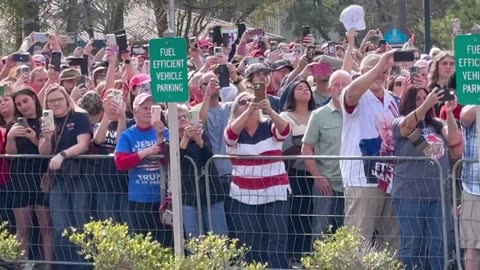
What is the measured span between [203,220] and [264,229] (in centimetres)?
51

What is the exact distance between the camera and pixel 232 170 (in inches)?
401

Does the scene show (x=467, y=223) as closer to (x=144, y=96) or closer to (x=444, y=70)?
(x=444, y=70)

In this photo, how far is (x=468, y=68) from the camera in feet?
27.0

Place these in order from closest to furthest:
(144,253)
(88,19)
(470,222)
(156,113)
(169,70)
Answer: (144,253) → (169,70) → (470,222) → (156,113) → (88,19)

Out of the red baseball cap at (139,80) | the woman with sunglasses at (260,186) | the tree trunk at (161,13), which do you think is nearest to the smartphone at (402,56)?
the woman with sunglasses at (260,186)

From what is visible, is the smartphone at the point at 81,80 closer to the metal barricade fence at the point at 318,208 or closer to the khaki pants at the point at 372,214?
the metal barricade fence at the point at 318,208

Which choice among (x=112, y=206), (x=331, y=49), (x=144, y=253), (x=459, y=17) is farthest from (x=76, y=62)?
(x=459, y=17)

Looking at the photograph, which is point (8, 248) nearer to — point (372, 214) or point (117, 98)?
Result: point (117, 98)

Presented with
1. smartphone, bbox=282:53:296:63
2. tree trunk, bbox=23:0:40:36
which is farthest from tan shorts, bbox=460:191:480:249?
tree trunk, bbox=23:0:40:36

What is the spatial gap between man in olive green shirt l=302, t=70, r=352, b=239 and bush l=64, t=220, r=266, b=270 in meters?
1.72

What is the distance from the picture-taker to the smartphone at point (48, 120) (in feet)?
33.3

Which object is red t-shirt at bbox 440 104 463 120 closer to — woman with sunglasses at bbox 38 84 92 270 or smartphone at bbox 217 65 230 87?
smartphone at bbox 217 65 230 87

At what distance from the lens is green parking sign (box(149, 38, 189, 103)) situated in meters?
8.54

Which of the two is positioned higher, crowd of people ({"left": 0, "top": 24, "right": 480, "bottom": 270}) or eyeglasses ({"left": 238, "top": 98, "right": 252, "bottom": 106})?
eyeglasses ({"left": 238, "top": 98, "right": 252, "bottom": 106})
